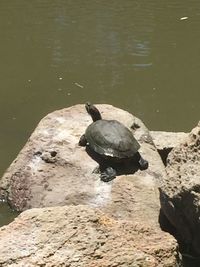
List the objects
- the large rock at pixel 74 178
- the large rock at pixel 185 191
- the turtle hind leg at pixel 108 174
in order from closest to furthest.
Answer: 1. the large rock at pixel 185 191
2. the large rock at pixel 74 178
3. the turtle hind leg at pixel 108 174

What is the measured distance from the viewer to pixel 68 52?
323 inches

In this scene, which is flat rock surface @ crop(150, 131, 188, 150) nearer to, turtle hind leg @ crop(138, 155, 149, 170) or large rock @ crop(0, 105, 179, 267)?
large rock @ crop(0, 105, 179, 267)

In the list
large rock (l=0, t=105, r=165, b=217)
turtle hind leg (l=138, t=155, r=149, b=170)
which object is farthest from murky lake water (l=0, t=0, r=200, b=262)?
turtle hind leg (l=138, t=155, r=149, b=170)

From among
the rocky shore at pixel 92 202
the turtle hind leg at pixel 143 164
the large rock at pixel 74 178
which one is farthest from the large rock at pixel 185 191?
the turtle hind leg at pixel 143 164

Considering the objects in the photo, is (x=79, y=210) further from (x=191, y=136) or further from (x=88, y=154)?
(x=88, y=154)

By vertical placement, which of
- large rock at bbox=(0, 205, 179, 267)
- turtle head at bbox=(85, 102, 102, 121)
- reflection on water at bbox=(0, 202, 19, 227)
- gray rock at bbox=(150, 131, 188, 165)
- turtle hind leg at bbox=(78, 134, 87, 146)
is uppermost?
large rock at bbox=(0, 205, 179, 267)

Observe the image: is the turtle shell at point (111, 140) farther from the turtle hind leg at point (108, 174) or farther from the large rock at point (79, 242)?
the large rock at point (79, 242)

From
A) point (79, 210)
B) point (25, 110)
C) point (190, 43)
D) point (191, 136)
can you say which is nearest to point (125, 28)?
point (190, 43)

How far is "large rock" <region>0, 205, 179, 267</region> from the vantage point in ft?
8.55

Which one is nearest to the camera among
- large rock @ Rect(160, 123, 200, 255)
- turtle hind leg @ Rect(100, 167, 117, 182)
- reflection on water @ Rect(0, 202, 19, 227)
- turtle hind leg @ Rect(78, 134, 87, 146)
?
large rock @ Rect(160, 123, 200, 255)

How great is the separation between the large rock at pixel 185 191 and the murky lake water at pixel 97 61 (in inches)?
77.8

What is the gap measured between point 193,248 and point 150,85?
3.85 meters

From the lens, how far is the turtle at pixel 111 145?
14.4ft

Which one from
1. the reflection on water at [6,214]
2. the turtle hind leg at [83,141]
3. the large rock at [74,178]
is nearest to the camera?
the large rock at [74,178]
